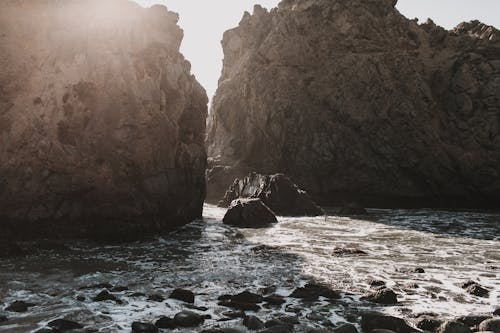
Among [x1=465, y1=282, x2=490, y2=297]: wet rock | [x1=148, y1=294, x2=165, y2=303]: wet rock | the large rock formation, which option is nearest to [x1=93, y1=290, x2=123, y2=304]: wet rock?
[x1=148, y1=294, x2=165, y2=303]: wet rock

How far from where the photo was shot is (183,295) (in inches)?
485

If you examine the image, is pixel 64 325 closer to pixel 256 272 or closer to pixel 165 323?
pixel 165 323

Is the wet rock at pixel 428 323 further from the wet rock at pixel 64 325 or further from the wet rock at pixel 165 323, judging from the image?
the wet rock at pixel 64 325

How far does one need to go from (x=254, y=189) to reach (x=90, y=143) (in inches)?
830

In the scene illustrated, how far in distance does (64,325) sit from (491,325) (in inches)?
386

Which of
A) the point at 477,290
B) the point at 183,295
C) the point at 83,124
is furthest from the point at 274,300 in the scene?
the point at 83,124

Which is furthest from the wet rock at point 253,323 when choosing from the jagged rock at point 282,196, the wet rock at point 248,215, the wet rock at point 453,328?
the jagged rock at point 282,196

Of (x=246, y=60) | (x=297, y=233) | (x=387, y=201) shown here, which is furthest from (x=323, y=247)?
(x=246, y=60)

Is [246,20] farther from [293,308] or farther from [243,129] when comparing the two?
[293,308]

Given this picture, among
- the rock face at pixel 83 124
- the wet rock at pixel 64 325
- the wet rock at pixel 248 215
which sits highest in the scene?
the rock face at pixel 83 124

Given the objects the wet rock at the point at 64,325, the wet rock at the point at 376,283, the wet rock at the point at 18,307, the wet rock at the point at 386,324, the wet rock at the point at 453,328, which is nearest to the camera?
the wet rock at the point at 453,328

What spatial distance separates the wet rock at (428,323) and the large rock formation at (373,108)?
40041mm

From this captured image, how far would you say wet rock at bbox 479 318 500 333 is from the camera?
32.1 ft

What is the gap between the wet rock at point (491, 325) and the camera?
9789 millimetres
